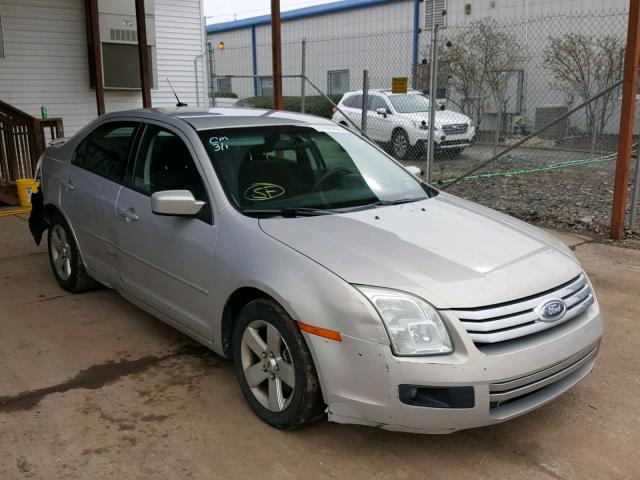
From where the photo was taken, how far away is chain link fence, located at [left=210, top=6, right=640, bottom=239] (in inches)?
380

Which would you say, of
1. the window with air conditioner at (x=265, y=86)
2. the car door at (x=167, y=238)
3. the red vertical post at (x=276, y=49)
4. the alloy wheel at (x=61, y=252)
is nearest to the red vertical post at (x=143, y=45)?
the red vertical post at (x=276, y=49)

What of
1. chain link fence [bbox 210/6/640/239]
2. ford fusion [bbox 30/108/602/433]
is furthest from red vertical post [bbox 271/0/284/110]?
ford fusion [bbox 30/108/602/433]

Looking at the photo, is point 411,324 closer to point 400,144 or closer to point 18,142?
point 18,142

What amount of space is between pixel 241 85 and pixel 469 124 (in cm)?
1877

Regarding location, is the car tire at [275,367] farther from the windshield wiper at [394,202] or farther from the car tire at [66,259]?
the car tire at [66,259]

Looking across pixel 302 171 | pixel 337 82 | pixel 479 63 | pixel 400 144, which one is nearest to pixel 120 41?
pixel 400 144

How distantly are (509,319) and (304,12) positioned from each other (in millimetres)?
26308

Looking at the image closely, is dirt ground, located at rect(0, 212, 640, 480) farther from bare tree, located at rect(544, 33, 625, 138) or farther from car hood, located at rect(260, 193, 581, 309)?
bare tree, located at rect(544, 33, 625, 138)

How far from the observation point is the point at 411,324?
2.69 meters

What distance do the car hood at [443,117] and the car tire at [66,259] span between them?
9.41 metres

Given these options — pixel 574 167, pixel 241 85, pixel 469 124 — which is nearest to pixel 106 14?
pixel 469 124

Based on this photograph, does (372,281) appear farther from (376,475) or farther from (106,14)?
(106,14)

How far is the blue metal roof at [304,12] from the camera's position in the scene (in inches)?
964

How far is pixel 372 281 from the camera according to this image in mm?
2781
